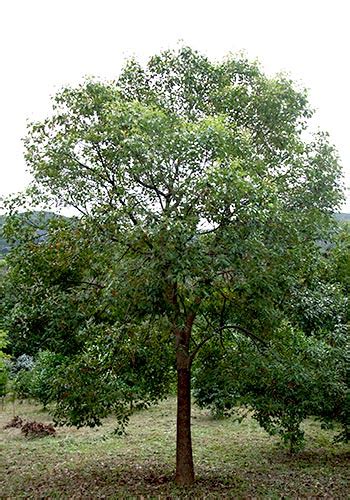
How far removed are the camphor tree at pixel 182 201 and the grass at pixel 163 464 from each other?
1.03 meters

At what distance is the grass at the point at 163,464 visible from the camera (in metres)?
8.21

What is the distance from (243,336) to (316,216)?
240 centimetres

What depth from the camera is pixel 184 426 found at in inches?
324

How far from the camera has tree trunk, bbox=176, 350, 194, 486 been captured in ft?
26.9

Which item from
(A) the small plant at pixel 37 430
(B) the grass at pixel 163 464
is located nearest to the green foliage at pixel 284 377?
(B) the grass at pixel 163 464

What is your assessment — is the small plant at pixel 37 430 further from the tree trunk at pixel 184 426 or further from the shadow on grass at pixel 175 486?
the tree trunk at pixel 184 426

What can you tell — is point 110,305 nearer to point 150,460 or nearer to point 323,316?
point 323,316

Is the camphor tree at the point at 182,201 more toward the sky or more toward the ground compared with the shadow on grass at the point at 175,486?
more toward the sky

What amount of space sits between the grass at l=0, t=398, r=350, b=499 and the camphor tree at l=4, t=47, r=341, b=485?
103 centimetres

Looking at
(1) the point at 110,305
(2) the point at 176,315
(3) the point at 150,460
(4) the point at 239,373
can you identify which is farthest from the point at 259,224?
(3) the point at 150,460

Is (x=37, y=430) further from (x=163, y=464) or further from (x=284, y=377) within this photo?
(x=284, y=377)

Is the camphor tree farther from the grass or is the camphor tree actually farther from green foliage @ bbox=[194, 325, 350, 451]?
the grass

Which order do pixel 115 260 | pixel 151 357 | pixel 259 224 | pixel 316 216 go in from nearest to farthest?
pixel 259 224
pixel 115 260
pixel 316 216
pixel 151 357

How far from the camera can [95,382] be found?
7469 mm
